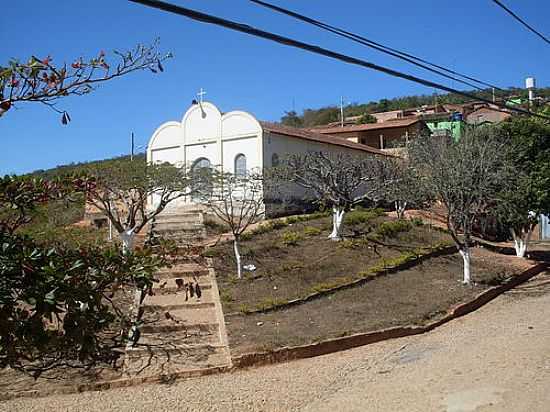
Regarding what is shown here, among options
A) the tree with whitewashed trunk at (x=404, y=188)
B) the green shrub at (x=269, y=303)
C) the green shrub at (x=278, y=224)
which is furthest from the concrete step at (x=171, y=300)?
the tree with whitewashed trunk at (x=404, y=188)

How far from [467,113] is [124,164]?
37.6 m

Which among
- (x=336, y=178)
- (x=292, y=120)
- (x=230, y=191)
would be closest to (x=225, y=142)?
(x=230, y=191)

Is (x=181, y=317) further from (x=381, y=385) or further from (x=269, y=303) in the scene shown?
(x=381, y=385)

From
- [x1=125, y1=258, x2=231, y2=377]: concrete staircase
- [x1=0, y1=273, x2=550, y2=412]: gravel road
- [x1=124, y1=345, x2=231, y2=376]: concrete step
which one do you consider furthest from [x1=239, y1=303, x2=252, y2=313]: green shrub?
[x1=0, y1=273, x2=550, y2=412]: gravel road

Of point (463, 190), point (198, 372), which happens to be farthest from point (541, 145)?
point (198, 372)

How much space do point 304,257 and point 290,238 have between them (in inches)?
66.3

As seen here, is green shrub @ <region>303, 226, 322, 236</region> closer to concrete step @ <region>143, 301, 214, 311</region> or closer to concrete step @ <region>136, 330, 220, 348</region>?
concrete step @ <region>143, 301, 214, 311</region>

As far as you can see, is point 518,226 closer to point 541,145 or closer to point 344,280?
point 541,145

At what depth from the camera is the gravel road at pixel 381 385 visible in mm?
7176

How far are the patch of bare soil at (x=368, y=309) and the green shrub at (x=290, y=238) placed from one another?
3649 millimetres

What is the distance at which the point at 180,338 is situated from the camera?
1067 centimetres

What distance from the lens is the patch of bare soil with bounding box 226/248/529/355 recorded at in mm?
10336

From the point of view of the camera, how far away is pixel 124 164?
1889 centimetres

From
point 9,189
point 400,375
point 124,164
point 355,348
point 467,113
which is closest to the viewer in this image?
point 9,189
